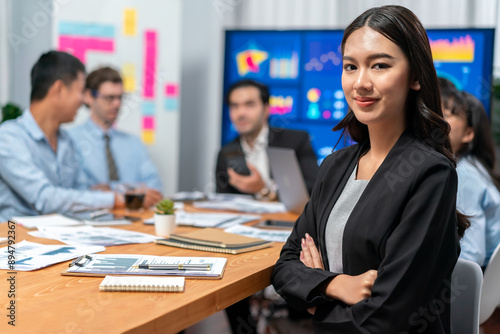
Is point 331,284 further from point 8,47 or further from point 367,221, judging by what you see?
point 8,47

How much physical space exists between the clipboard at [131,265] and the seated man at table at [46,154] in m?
1.01

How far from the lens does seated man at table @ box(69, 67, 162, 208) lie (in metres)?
3.81

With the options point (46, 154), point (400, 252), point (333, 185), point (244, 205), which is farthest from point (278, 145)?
point (400, 252)

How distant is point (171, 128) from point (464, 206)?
273 cm

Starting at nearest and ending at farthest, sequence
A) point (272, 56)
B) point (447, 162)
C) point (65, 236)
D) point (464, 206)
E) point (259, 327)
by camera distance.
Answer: point (447, 162), point (65, 236), point (464, 206), point (259, 327), point (272, 56)

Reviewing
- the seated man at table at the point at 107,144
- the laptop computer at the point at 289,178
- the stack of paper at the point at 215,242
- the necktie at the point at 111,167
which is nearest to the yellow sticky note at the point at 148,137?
the seated man at table at the point at 107,144

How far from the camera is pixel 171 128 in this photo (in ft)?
14.0

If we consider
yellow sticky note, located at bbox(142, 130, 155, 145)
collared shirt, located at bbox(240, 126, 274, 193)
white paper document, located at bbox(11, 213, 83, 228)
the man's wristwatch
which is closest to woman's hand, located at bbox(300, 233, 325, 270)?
white paper document, located at bbox(11, 213, 83, 228)

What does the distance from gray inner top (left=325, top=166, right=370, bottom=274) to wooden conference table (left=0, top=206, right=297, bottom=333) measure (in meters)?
0.19

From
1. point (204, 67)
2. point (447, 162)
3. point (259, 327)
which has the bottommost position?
point (259, 327)

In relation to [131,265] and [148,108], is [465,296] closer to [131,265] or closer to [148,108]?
[131,265]

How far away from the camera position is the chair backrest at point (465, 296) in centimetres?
147

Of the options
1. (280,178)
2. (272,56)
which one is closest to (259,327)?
(280,178)

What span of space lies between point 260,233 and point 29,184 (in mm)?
1093
